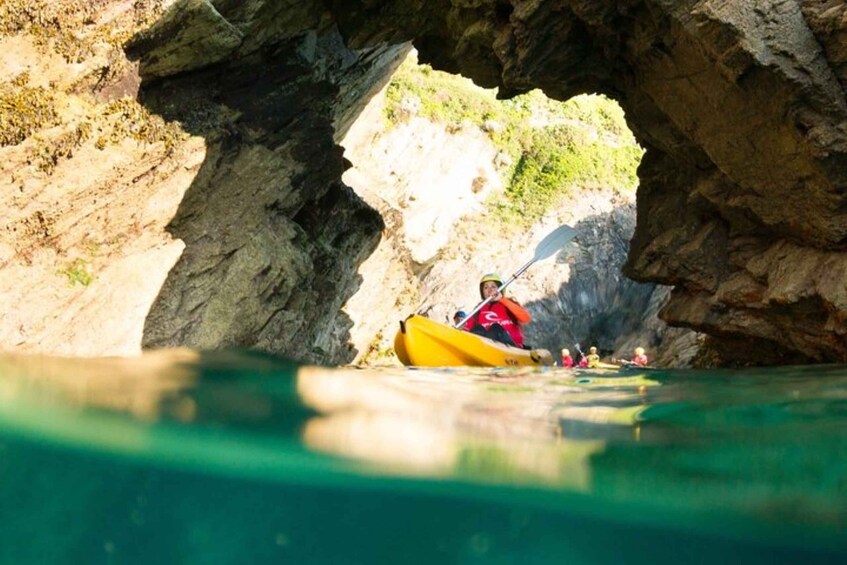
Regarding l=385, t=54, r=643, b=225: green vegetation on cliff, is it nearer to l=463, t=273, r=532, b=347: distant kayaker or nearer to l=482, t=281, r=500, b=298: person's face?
l=482, t=281, r=500, b=298: person's face

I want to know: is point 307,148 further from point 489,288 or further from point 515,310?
point 515,310

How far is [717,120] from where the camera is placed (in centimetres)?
995

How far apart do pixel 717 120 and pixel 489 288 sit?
7685 millimetres

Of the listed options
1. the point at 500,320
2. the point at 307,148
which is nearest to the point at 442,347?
the point at 500,320

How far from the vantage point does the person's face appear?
1712 centimetres

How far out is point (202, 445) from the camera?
6.17 meters

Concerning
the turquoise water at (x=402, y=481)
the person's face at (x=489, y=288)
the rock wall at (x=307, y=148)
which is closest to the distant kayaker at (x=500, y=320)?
the person's face at (x=489, y=288)

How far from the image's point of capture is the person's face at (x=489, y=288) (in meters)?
17.1

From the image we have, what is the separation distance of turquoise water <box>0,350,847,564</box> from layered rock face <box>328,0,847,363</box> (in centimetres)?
290

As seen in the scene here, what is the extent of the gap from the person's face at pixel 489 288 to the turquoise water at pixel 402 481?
9.84 meters

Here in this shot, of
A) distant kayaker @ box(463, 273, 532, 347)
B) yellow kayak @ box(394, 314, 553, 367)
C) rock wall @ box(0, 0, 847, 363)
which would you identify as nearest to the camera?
rock wall @ box(0, 0, 847, 363)

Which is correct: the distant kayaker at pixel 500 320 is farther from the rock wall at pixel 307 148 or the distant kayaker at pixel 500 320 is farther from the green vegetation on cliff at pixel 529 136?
the green vegetation on cliff at pixel 529 136

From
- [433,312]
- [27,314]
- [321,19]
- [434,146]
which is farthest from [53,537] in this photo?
[434,146]

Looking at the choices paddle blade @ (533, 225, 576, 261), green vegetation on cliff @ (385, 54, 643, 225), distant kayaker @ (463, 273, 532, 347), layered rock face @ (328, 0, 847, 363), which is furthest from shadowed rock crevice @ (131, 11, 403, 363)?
green vegetation on cliff @ (385, 54, 643, 225)
